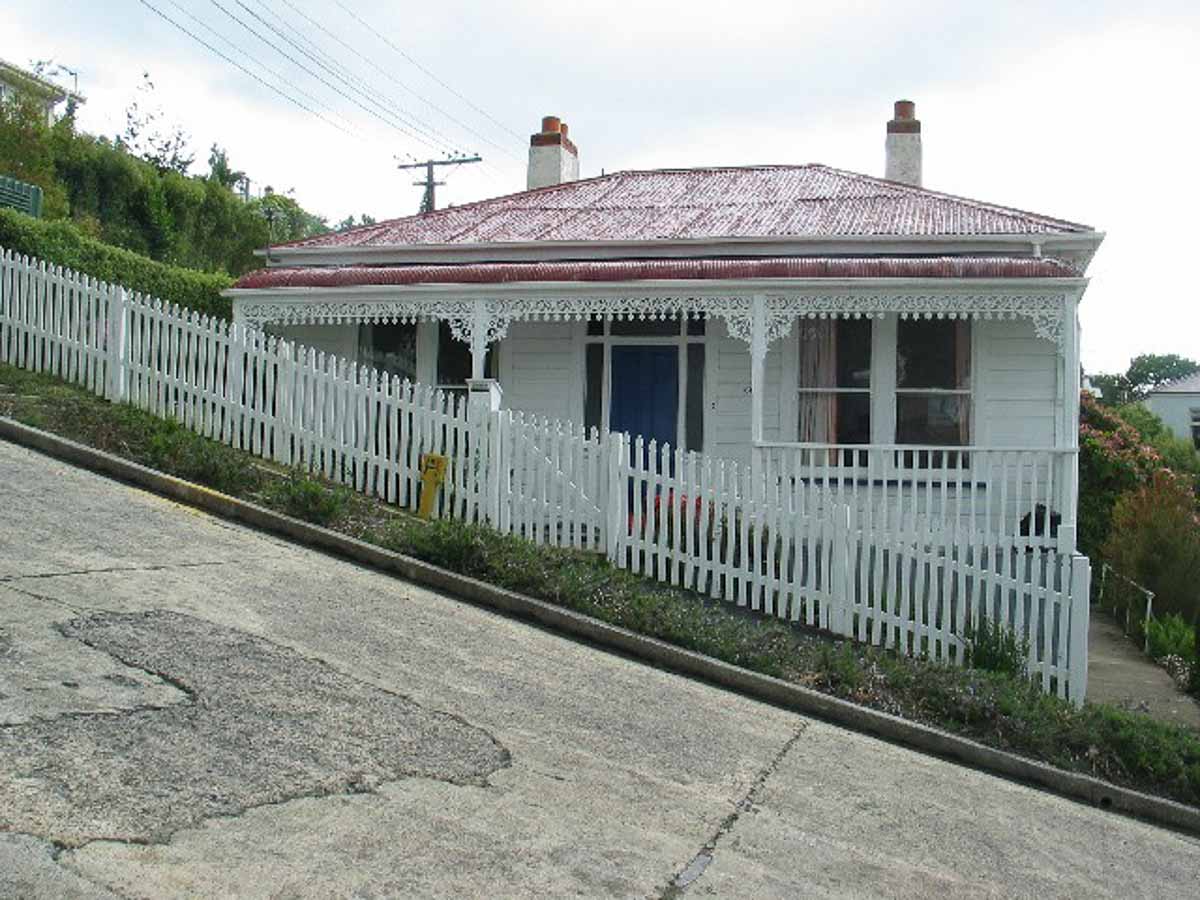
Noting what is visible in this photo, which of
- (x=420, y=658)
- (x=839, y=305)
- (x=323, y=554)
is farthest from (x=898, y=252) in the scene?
(x=420, y=658)

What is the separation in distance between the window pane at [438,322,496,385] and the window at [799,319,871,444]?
418cm

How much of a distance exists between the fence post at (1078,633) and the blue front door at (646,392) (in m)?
6.75

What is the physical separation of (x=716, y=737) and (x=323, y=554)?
3.82 m

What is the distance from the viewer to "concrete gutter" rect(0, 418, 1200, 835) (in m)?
7.50

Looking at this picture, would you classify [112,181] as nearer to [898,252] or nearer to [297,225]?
[297,225]

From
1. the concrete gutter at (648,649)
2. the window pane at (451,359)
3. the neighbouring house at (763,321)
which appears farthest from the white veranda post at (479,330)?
the concrete gutter at (648,649)

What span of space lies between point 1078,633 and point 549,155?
13676mm

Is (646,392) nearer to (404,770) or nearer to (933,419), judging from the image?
(933,419)

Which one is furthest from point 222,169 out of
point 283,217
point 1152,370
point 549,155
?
point 1152,370

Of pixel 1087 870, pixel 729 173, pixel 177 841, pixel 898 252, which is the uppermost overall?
pixel 729 173

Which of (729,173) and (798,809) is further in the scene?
(729,173)

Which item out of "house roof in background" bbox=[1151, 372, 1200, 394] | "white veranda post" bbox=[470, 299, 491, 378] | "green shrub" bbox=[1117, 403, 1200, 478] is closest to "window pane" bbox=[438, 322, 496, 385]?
"white veranda post" bbox=[470, 299, 491, 378]

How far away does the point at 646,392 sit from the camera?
50.1ft

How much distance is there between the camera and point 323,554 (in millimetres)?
9516
